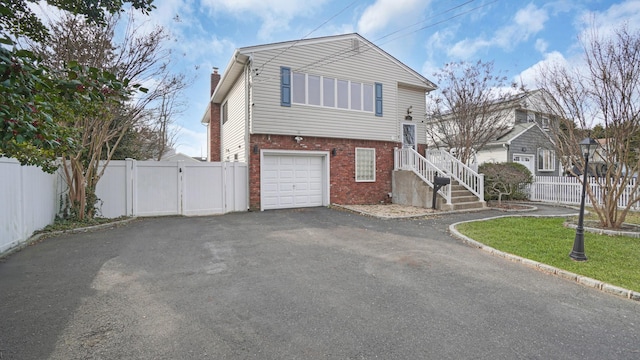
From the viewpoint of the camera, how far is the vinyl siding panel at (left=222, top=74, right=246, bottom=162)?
11883 mm

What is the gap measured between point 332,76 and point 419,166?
518 centimetres

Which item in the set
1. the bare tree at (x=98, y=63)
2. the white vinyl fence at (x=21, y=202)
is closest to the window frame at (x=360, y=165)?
the bare tree at (x=98, y=63)

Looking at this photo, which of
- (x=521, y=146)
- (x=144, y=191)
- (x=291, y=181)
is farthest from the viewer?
(x=521, y=146)

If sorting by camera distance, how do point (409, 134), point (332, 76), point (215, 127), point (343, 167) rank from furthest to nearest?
point (215, 127) < point (409, 134) < point (343, 167) < point (332, 76)

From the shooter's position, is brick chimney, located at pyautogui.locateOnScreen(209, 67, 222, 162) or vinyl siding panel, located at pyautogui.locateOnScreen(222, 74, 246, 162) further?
brick chimney, located at pyautogui.locateOnScreen(209, 67, 222, 162)

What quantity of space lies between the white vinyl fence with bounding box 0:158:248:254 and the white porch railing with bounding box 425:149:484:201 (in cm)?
811

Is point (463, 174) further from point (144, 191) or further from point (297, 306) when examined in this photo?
point (144, 191)

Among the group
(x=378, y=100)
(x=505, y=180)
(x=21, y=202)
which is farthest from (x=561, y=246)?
(x=21, y=202)

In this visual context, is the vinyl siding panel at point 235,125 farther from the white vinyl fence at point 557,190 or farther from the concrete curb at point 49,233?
the white vinyl fence at point 557,190

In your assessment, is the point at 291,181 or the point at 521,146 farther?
the point at 521,146

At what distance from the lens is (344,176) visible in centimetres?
1283

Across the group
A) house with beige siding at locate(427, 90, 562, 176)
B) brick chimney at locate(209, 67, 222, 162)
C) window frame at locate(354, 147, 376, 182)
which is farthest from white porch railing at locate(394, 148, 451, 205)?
brick chimney at locate(209, 67, 222, 162)

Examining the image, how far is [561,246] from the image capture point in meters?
6.11

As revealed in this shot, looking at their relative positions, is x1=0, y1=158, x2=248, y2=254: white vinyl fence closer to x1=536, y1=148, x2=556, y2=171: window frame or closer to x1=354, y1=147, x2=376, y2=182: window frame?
x1=354, y1=147, x2=376, y2=182: window frame
